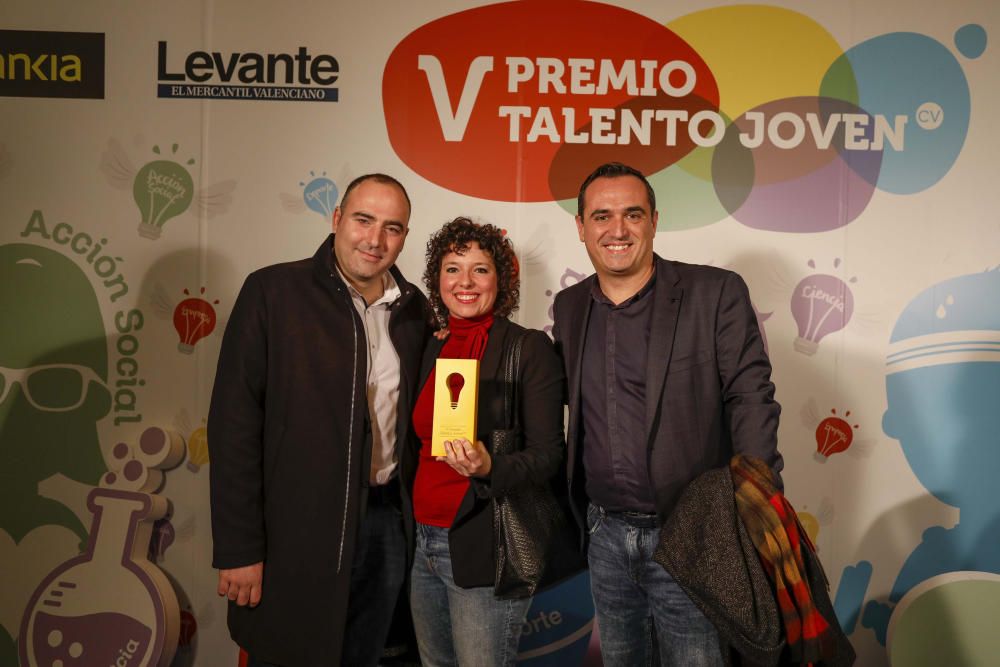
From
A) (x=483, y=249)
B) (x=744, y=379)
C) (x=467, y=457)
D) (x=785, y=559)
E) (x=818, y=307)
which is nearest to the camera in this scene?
(x=785, y=559)

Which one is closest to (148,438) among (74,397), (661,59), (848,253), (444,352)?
(74,397)

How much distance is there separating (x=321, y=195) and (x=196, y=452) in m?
1.33

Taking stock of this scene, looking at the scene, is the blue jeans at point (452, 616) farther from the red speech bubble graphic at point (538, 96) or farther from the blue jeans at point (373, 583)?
the red speech bubble graphic at point (538, 96)

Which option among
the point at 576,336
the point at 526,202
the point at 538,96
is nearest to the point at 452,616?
the point at 576,336

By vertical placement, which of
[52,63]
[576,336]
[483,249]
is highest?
[52,63]

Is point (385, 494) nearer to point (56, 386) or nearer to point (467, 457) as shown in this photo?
point (467, 457)

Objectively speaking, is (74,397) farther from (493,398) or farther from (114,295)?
(493,398)

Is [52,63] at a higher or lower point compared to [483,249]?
higher

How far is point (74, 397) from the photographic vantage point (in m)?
3.21

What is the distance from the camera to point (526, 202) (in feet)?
10.4

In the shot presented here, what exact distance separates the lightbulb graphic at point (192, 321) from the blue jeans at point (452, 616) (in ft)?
5.45

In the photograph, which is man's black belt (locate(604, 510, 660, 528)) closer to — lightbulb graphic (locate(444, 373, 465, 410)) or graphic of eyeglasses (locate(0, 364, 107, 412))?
lightbulb graphic (locate(444, 373, 465, 410))

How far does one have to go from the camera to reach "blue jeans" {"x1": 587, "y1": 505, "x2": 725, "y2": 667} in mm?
1979

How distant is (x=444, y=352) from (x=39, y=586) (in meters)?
2.23
